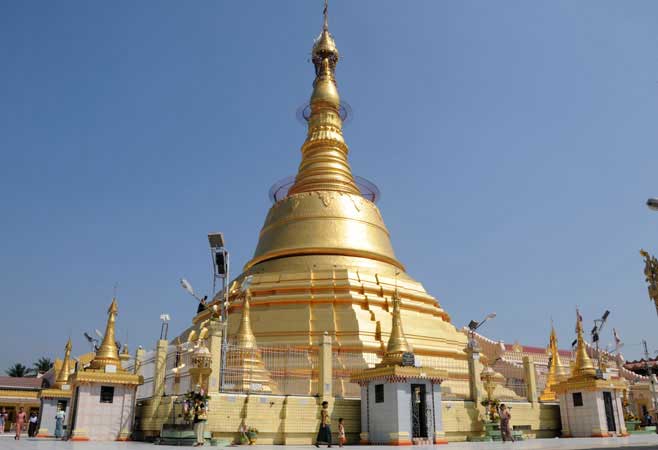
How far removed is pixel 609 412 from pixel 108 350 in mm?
19082

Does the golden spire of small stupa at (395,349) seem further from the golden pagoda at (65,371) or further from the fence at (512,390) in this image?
the golden pagoda at (65,371)

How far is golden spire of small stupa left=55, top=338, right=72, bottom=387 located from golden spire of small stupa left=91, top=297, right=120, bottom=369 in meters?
9.61

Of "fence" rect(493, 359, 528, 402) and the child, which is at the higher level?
"fence" rect(493, 359, 528, 402)

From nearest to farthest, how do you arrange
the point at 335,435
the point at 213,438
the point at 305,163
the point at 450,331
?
the point at 213,438 → the point at 335,435 → the point at 450,331 → the point at 305,163

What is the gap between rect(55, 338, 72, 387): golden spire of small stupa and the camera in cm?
3006

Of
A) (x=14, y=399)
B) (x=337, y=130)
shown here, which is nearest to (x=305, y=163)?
(x=337, y=130)

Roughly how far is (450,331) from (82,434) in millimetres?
17989

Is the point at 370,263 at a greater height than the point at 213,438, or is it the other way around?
the point at 370,263

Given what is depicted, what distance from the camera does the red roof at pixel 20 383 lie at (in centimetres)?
4570

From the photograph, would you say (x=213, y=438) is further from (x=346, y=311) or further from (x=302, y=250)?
(x=302, y=250)

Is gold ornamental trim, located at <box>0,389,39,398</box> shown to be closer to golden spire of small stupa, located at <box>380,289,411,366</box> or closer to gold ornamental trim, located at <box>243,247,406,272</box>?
gold ornamental trim, located at <box>243,247,406,272</box>

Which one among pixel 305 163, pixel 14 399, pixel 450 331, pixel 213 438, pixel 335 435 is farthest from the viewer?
pixel 14 399

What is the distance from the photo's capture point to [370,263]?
30.7 metres

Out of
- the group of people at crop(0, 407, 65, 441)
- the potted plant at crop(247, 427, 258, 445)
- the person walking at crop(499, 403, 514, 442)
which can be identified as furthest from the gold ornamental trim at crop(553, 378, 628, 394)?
the group of people at crop(0, 407, 65, 441)
